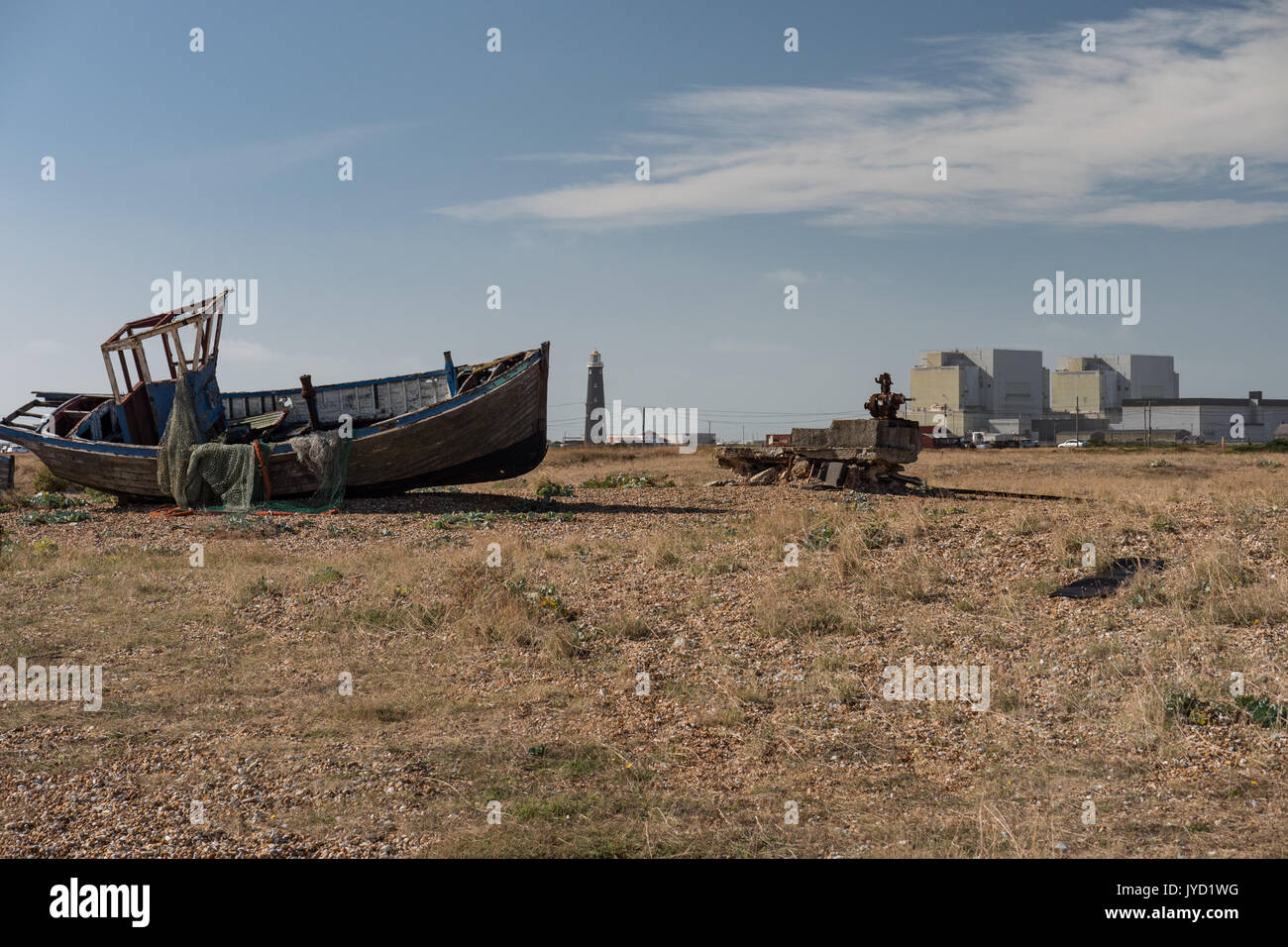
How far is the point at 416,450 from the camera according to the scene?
74.7 ft

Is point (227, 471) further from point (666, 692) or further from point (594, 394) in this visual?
point (594, 394)

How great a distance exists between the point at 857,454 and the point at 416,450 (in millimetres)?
10369

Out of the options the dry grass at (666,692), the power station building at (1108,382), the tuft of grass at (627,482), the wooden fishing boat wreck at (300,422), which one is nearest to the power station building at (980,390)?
the power station building at (1108,382)

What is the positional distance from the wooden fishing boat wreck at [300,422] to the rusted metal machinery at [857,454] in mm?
6613

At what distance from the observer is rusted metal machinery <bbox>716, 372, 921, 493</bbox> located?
25.2 meters

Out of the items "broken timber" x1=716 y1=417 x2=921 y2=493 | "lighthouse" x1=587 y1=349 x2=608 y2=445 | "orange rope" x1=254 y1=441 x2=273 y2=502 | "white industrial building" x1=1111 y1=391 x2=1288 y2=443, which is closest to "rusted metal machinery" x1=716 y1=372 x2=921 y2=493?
"broken timber" x1=716 y1=417 x2=921 y2=493

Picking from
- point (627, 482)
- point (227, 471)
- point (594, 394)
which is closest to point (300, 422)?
point (227, 471)

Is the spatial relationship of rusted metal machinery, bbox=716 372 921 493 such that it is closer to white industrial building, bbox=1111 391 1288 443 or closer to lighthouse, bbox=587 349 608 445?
lighthouse, bbox=587 349 608 445

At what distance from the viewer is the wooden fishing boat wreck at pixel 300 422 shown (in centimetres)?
2261

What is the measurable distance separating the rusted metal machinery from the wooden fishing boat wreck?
661 cm

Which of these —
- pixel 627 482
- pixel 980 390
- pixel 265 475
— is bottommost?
pixel 627 482

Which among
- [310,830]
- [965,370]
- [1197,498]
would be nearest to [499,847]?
[310,830]

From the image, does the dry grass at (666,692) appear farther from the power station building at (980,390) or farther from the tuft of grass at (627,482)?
the power station building at (980,390)
